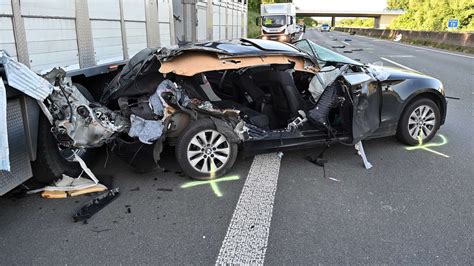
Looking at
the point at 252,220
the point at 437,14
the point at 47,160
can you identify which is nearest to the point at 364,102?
the point at 252,220

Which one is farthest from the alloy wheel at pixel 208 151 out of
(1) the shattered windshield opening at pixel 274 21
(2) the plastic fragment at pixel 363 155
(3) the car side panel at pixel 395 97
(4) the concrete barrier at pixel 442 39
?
(1) the shattered windshield opening at pixel 274 21

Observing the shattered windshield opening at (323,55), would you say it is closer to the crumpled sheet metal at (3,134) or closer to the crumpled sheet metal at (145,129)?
the crumpled sheet metal at (145,129)

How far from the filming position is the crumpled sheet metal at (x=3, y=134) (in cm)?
292

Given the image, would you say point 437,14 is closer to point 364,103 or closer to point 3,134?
point 364,103

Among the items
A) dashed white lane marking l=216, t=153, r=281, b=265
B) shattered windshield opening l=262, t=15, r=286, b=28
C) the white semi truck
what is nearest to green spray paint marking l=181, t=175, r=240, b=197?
dashed white lane marking l=216, t=153, r=281, b=265

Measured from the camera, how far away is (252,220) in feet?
11.6

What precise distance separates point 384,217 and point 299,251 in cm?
99

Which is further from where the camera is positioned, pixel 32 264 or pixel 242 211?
pixel 242 211

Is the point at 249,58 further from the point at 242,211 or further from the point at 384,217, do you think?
the point at 384,217

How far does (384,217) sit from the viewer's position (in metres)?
3.57

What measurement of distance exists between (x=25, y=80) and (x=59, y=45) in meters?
1.68

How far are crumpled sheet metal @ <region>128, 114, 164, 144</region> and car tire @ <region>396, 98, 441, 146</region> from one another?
3221 millimetres

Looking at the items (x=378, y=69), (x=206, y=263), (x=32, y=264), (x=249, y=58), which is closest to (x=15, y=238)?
(x=32, y=264)

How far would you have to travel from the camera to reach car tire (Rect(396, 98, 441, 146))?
5379 millimetres
